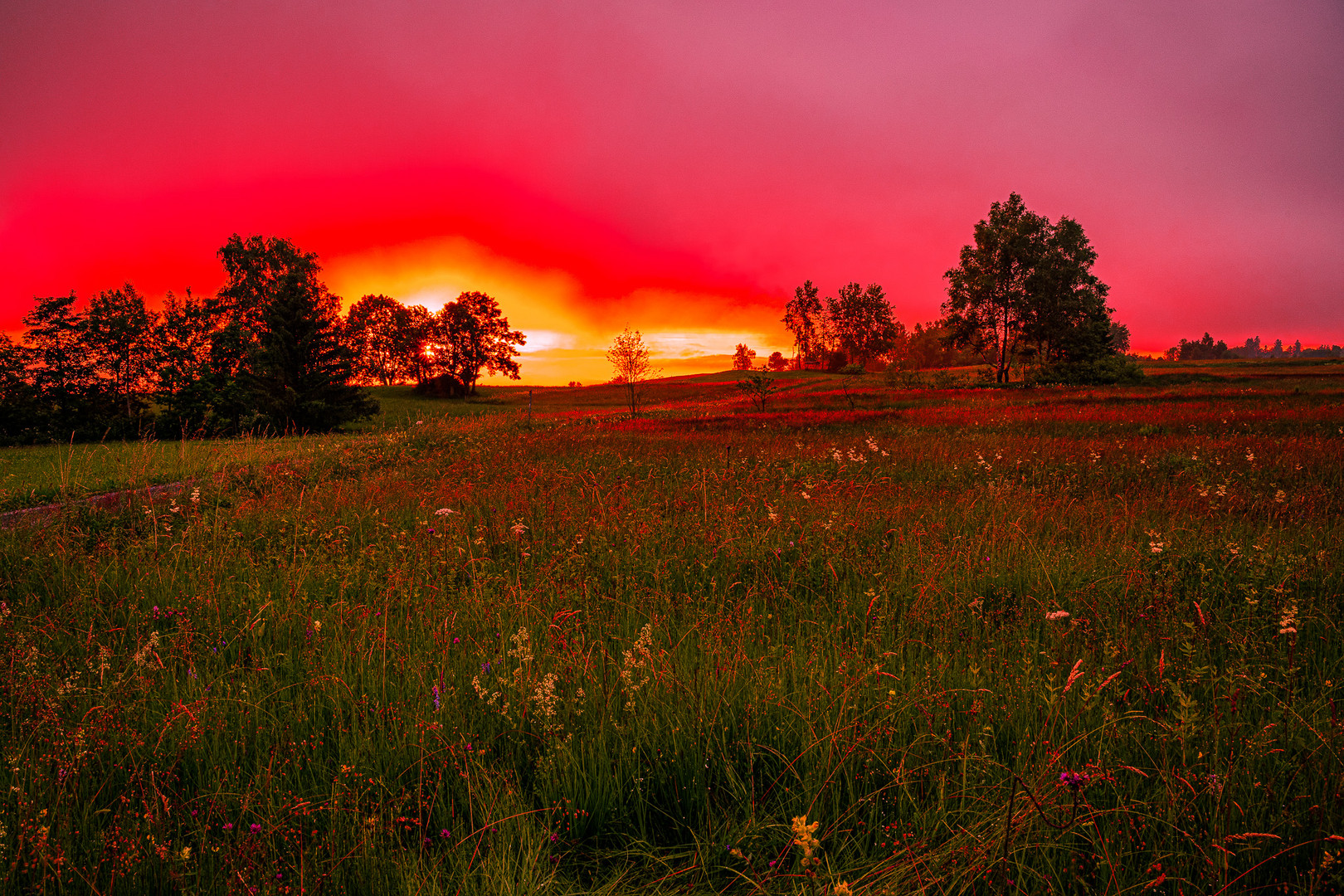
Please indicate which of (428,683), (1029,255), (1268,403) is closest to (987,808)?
(428,683)

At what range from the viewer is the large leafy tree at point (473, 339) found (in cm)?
7750

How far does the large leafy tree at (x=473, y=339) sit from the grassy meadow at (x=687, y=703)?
77223 mm

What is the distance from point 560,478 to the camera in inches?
329

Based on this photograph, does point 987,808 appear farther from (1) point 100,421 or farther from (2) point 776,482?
(1) point 100,421

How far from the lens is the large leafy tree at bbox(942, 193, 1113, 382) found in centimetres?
5156

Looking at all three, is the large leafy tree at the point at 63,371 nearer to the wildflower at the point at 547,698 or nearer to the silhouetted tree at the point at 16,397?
the silhouetted tree at the point at 16,397

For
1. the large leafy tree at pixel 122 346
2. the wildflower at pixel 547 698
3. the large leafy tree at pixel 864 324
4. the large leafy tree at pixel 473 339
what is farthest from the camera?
the large leafy tree at pixel 864 324

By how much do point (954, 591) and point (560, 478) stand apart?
5.92 metres

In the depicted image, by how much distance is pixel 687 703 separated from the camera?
253 centimetres

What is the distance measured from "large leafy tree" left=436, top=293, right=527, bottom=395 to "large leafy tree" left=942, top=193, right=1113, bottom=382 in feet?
196

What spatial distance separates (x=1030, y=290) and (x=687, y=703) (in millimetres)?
62294

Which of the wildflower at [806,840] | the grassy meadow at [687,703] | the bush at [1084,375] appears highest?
the bush at [1084,375]

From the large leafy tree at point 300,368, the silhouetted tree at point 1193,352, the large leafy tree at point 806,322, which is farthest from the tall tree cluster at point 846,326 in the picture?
the silhouetted tree at point 1193,352

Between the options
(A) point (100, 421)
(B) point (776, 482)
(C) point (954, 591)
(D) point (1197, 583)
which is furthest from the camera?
(A) point (100, 421)
